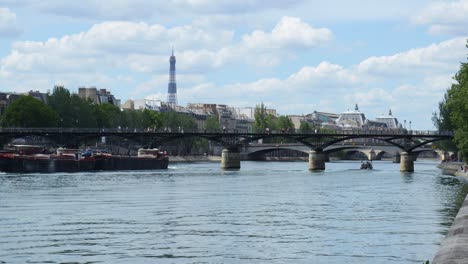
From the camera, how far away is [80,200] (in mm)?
64812

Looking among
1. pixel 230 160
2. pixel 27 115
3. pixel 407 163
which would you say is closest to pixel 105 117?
pixel 27 115

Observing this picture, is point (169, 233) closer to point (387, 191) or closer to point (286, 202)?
point (286, 202)

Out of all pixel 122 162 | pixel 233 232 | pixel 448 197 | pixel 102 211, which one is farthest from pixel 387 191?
pixel 122 162

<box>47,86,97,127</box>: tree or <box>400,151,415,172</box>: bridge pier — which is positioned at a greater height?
<box>47,86,97,127</box>: tree

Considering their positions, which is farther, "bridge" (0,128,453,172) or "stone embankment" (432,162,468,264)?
"bridge" (0,128,453,172)

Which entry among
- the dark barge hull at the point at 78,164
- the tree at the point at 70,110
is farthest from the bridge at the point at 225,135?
the tree at the point at 70,110

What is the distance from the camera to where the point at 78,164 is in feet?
401

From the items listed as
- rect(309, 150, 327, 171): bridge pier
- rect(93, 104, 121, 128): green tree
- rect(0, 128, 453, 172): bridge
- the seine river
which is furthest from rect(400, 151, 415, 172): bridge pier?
rect(93, 104, 121, 128): green tree

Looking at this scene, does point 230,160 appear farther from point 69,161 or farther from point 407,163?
point 69,161

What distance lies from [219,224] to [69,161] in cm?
7276

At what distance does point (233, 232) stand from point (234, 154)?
337 ft

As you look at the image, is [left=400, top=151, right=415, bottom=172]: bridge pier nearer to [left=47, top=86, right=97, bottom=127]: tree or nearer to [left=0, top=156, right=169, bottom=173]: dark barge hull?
[left=0, top=156, right=169, bottom=173]: dark barge hull

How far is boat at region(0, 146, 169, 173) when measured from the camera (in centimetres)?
11156

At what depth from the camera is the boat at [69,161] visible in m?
112
